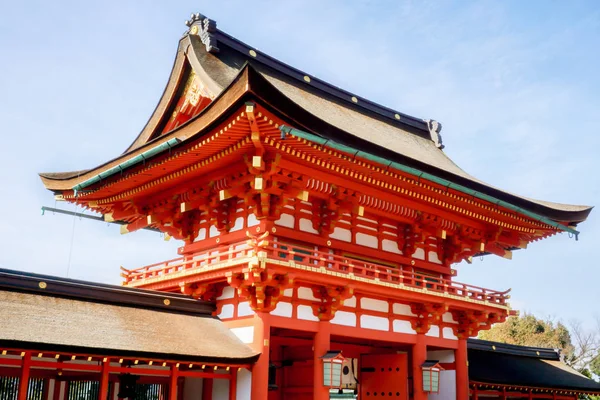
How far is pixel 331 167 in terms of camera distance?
53.1 ft

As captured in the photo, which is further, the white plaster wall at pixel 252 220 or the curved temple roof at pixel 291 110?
the white plaster wall at pixel 252 220

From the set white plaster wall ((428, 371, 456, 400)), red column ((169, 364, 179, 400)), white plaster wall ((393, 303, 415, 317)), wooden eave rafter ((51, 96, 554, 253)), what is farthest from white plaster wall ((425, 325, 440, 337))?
red column ((169, 364, 179, 400))

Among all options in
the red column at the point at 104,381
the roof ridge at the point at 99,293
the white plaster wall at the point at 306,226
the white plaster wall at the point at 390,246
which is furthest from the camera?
the white plaster wall at the point at 390,246

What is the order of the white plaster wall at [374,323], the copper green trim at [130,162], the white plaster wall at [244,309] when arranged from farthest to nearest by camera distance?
1. the white plaster wall at [374,323]
2. the white plaster wall at [244,309]
3. the copper green trim at [130,162]

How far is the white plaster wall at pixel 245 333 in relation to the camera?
15731 millimetres

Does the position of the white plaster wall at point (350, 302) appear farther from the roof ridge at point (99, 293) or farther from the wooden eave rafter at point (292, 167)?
the roof ridge at point (99, 293)

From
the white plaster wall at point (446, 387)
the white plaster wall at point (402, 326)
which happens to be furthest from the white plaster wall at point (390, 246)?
the white plaster wall at point (446, 387)

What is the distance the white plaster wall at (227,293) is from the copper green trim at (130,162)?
408 centimetres

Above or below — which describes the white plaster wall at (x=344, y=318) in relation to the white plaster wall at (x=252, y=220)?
below

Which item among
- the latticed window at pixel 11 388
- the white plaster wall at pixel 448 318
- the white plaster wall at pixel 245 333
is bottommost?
the latticed window at pixel 11 388

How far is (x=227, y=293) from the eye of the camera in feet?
55.8

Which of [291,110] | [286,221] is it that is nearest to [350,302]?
[286,221]

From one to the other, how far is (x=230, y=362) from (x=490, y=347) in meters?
14.1

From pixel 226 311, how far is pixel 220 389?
2013mm
